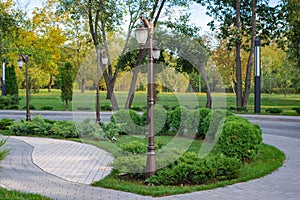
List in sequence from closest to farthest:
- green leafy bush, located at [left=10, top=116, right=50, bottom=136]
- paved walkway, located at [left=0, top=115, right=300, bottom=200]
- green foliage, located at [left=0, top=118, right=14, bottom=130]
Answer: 1. paved walkway, located at [left=0, top=115, right=300, bottom=200]
2. green leafy bush, located at [left=10, top=116, right=50, bottom=136]
3. green foliage, located at [left=0, top=118, right=14, bottom=130]

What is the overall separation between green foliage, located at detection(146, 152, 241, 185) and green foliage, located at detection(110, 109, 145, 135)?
6.92 metres

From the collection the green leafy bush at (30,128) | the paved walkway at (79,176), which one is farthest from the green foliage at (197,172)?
the green leafy bush at (30,128)

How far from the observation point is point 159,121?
14.0 metres

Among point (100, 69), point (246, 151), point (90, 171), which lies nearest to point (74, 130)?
point (100, 69)

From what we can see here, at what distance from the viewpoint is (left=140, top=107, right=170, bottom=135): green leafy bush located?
45.6ft

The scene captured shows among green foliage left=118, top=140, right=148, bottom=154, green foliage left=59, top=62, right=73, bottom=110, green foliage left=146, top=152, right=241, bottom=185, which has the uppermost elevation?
green foliage left=59, top=62, right=73, bottom=110

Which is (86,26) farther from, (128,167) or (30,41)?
(128,167)

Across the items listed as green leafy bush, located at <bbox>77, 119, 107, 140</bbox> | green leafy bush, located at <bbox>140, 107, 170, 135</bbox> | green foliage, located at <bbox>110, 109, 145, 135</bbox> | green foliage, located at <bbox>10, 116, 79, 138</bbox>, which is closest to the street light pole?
green leafy bush, located at <bbox>77, 119, 107, 140</bbox>

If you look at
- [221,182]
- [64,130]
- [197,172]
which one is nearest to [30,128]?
[64,130]

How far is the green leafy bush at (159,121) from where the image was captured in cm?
1389

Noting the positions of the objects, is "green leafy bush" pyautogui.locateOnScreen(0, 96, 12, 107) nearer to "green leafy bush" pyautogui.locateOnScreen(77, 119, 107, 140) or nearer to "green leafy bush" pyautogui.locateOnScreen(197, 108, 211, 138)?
"green leafy bush" pyautogui.locateOnScreen(77, 119, 107, 140)

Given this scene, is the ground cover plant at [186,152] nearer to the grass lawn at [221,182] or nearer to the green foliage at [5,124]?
the grass lawn at [221,182]

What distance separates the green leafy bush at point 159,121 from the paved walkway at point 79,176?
133 inches

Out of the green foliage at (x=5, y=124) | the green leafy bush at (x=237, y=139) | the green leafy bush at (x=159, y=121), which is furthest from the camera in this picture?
the green foliage at (x=5, y=124)
